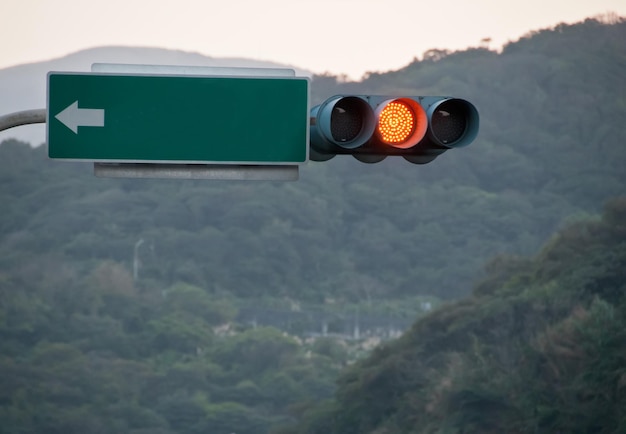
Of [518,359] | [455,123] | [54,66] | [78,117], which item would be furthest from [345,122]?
[54,66]

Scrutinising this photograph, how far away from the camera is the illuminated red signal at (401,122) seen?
15.9ft

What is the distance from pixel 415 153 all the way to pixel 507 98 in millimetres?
66355

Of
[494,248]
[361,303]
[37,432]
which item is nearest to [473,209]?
[494,248]

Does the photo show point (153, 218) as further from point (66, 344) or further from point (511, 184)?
point (511, 184)

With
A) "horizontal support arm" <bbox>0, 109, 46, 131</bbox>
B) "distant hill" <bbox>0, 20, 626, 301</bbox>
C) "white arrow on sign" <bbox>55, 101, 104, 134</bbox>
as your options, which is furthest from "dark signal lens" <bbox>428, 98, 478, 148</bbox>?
"distant hill" <bbox>0, 20, 626, 301</bbox>

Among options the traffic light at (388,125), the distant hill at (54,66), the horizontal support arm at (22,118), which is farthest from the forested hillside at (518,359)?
the horizontal support arm at (22,118)

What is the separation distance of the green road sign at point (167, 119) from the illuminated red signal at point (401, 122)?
40 centimetres

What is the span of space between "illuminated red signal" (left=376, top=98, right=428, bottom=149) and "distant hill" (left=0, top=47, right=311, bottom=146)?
38.5 meters

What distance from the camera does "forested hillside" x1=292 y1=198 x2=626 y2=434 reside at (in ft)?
118

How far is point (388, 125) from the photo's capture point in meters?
4.86

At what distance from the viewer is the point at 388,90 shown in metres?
68.8

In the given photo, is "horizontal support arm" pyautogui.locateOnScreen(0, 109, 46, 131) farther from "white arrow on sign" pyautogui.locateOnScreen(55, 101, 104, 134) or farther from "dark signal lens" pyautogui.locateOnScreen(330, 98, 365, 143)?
"dark signal lens" pyautogui.locateOnScreen(330, 98, 365, 143)

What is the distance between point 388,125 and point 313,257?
61.1 m

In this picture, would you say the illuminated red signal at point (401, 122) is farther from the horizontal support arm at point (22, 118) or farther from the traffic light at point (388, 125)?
the horizontal support arm at point (22, 118)
